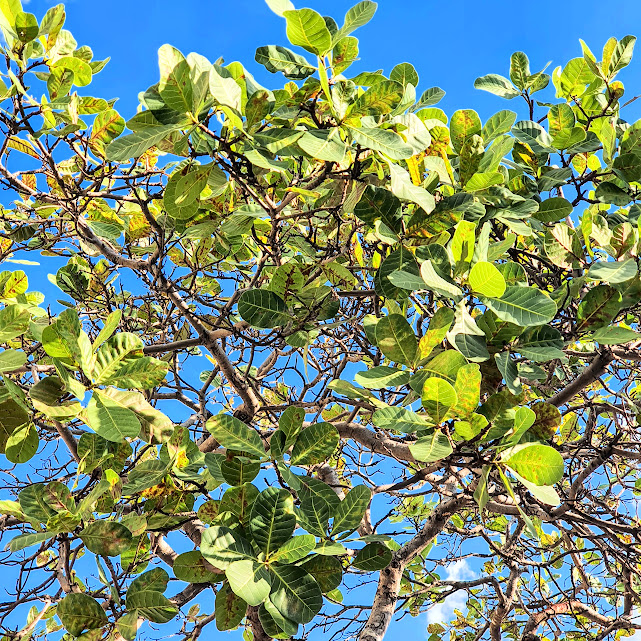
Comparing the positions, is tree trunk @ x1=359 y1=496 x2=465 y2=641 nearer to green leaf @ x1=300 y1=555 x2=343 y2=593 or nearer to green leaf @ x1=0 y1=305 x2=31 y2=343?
green leaf @ x1=300 y1=555 x2=343 y2=593

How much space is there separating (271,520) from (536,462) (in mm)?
598

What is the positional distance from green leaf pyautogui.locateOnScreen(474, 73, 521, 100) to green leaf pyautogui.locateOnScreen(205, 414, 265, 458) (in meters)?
1.56

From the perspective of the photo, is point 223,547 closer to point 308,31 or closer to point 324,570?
point 324,570

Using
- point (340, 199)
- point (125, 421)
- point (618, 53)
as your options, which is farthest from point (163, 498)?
point (618, 53)

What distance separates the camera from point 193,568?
5.28 feet

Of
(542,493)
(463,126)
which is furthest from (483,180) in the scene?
(542,493)

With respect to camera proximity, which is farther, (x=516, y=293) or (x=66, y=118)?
(x=66, y=118)

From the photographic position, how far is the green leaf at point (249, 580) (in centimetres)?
123

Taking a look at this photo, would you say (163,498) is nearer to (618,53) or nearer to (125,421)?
(125,421)

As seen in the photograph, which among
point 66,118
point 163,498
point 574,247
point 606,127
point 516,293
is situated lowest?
point 163,498

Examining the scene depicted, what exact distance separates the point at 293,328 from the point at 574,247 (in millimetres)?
971

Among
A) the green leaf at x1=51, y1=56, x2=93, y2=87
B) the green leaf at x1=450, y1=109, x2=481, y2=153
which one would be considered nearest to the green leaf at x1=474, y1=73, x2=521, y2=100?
the green leaf at x1=450, y1=109, x2=481, y2=153

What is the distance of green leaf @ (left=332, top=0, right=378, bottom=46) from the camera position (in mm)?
1429

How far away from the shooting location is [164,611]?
1606 mm
